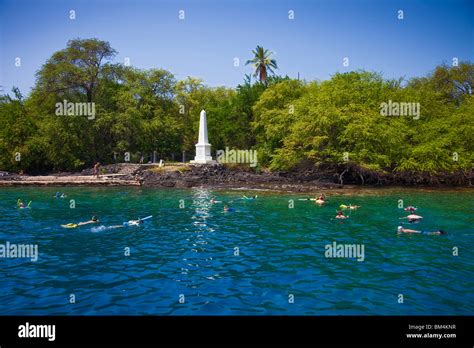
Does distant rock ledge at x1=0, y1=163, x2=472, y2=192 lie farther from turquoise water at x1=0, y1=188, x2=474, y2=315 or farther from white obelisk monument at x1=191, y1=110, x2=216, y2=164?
turquoise water at x1=0, y1=188, x2=474, y2=315

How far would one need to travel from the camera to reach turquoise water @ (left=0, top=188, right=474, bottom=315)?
11.8 meters

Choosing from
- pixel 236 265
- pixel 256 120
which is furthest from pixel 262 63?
pixel 236 265

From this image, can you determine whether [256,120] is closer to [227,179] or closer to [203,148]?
[203,148]

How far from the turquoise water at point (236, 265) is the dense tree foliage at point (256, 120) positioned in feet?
73.4

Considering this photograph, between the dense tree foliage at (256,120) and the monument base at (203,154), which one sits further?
the monument base at (203,154)

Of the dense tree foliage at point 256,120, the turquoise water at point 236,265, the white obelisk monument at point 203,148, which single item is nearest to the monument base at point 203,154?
the white obelisk monument at point 203,148

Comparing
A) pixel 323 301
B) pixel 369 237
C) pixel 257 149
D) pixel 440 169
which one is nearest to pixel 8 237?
pixel 323 301

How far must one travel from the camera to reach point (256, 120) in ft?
216

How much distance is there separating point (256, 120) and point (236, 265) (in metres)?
51.6

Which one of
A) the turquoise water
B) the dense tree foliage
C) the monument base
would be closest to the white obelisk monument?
the monument base

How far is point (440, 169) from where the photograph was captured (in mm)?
51938

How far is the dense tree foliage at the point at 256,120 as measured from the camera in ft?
169

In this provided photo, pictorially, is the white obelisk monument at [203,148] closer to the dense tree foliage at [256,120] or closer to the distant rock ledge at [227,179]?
the distant rock ledge at [227,179]
